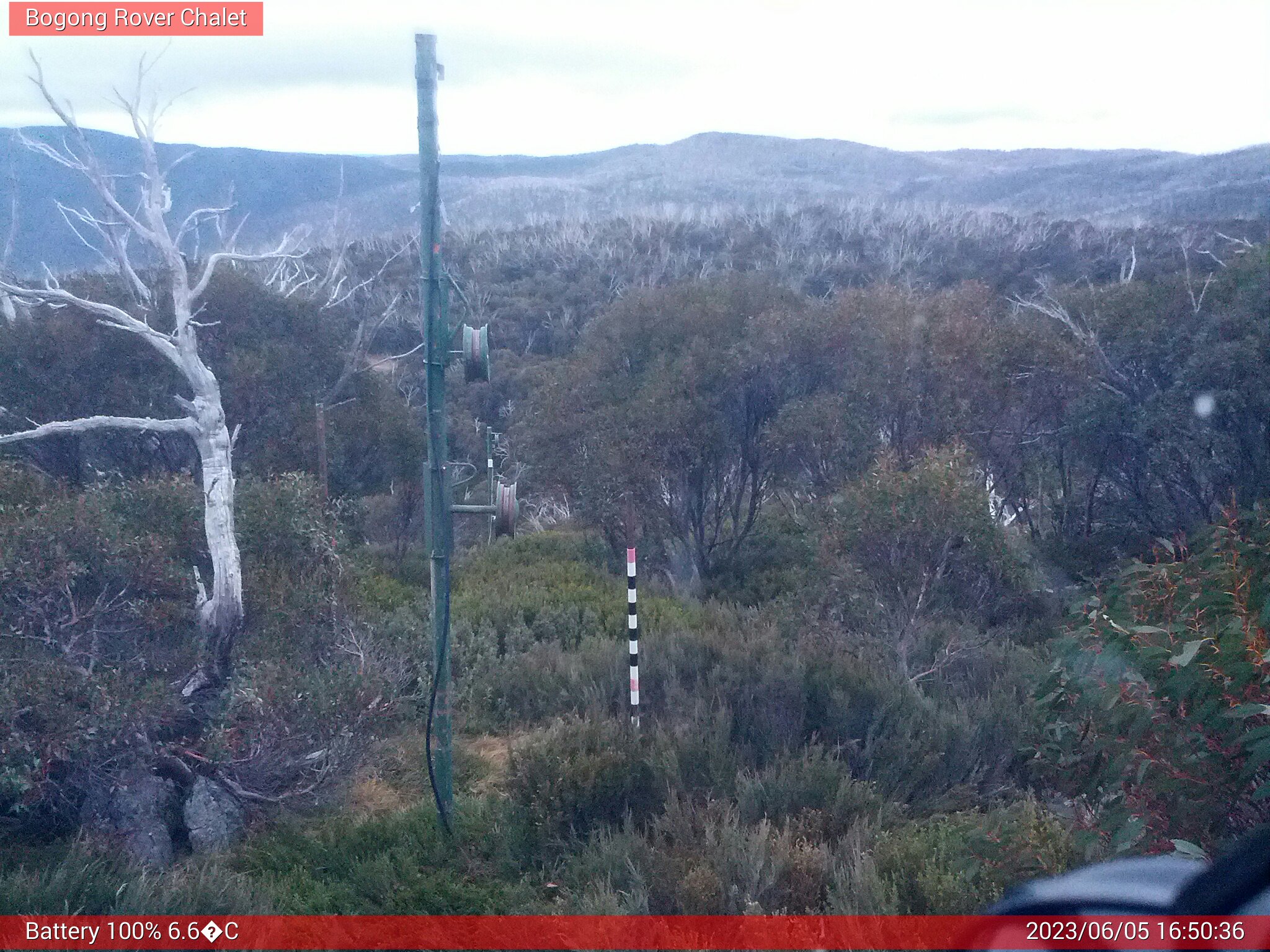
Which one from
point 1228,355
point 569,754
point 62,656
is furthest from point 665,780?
point 1228,355

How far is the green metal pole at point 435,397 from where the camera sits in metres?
5.47

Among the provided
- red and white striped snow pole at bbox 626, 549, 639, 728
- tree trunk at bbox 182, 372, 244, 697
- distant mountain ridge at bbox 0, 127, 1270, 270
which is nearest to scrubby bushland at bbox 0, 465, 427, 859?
tree trunk at bbox 182, 372, 244, 697

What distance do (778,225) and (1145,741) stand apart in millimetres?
34517

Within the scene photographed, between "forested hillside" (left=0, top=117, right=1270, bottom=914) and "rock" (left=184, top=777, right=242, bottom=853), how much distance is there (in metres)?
0.03

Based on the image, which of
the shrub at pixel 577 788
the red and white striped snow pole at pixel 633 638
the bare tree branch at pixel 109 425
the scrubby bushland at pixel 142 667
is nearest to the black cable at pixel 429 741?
the shrub at pixel 577 788

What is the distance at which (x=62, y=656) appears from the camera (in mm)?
5535

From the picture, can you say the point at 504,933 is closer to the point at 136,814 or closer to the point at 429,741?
the point at 429,741

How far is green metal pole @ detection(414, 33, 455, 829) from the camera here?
5473mm

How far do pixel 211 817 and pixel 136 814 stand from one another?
0.37 m

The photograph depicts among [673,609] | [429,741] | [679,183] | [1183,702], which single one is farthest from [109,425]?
[679,183]

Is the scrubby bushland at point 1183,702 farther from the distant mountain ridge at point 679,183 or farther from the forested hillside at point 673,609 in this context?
the distant mountain ridge at point 679,183

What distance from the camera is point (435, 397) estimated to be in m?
5.61

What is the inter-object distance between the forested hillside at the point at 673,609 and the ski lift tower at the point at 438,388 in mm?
587

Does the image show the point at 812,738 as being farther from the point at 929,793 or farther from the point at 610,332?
the point at 610,332
